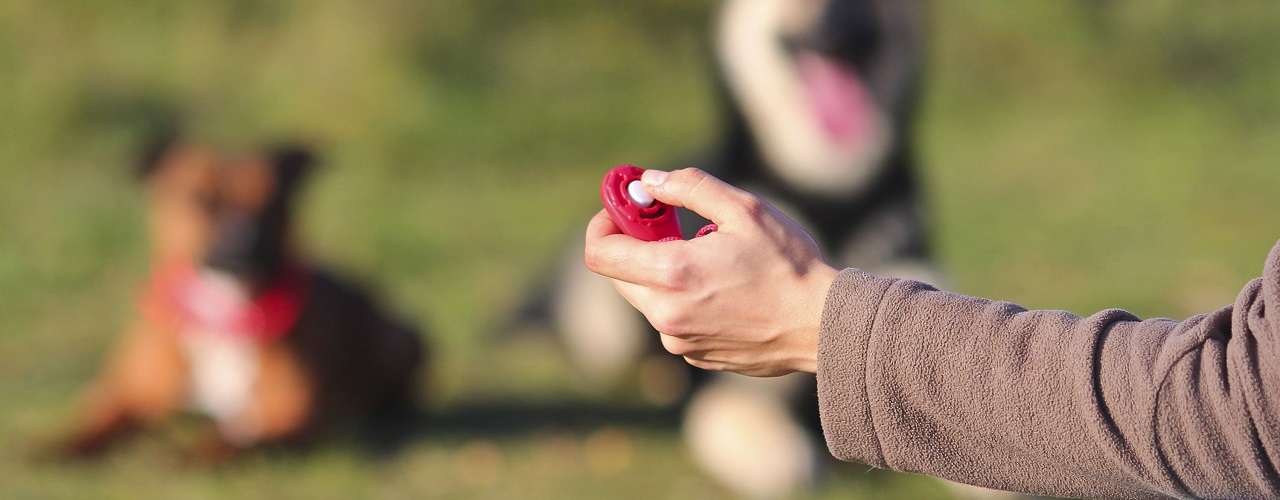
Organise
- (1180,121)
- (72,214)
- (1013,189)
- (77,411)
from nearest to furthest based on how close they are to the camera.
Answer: (77,411) → (72,214) → (1013,189) → (1180,121)

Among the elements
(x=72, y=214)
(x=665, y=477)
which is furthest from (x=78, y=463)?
(x=72, y=214)

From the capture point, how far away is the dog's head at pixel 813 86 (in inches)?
132

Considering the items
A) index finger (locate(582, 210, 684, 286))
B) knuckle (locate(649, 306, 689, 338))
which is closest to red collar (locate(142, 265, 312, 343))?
index finger (locate(582, 210, 684, 286))

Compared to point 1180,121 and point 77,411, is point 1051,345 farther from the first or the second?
point 1180,121

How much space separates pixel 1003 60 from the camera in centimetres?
787

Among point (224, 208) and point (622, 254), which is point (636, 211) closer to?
point (622, 254)

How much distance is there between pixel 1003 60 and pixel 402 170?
12.0 feet

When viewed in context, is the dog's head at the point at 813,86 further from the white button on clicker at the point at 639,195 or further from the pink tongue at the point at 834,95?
the white button on clicker at the point at 639,195

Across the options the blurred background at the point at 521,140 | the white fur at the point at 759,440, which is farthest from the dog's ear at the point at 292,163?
the white fur at the point at 759,440

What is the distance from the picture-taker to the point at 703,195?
150cm

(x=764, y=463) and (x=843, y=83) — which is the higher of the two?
(x=843, y=83)

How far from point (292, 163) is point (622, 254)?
235 centimetres

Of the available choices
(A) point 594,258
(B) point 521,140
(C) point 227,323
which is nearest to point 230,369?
(C) point 227,323

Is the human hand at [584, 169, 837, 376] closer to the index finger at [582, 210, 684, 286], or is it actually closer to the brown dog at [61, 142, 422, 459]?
the index finger at [582, 210, 684, 286]
